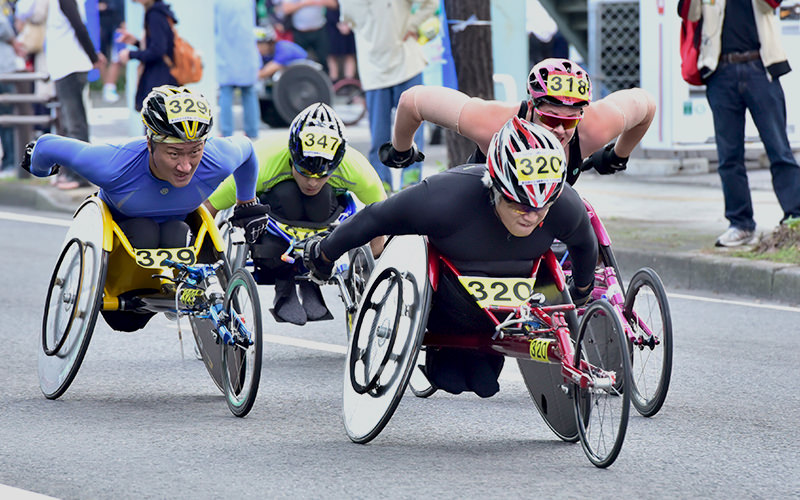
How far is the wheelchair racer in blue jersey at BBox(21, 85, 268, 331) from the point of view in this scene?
686 cm

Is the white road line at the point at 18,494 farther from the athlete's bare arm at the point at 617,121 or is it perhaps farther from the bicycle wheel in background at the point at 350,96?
the bicycle wheel in background at the point at 350,96

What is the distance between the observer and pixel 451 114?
7.37 m

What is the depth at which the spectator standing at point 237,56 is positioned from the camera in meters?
17.7

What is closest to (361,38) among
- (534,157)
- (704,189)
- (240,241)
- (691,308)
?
(704,189)

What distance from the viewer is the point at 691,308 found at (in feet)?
32.7

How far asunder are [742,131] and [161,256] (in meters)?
5.68

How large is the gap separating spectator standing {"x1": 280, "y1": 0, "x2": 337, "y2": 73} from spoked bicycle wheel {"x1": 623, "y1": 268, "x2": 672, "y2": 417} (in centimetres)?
1826

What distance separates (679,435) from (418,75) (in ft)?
25.3

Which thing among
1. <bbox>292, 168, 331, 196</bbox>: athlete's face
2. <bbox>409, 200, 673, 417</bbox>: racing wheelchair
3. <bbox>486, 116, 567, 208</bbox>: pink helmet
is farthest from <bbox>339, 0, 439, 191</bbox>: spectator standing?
<bbox>486, 116, 567, 208</bbox>: pink helmet

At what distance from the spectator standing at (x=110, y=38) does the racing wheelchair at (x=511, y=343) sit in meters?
20.3

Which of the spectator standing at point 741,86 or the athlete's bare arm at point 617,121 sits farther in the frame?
the spectator standing at point 741,86

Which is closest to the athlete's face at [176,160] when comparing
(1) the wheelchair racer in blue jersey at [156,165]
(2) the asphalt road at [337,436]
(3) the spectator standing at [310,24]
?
(1) the wheelchair racer in blue jersey at [156,165]

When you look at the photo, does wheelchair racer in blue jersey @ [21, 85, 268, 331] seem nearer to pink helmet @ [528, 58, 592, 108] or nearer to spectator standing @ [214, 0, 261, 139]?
pink helmet @ [528, 58, 592, 108]

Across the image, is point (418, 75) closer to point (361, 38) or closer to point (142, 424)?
point (361, 38)
